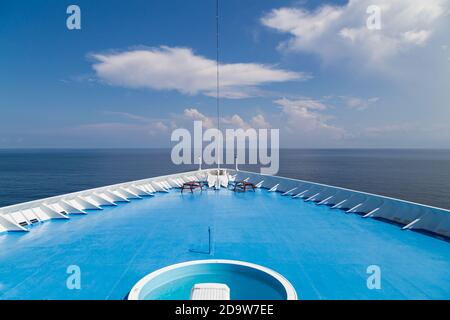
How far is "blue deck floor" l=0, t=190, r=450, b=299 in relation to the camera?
6.54 m

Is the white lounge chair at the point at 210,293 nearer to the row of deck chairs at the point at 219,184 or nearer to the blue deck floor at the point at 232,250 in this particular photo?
the blue deck floor at the point at 232,250

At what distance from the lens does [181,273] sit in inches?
271

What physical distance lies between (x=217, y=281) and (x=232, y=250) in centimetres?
227

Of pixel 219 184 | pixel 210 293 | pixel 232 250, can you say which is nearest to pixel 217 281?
pixel 210 293

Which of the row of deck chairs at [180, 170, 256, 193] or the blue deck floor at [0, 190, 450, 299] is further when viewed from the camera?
the row of deck chairs at [180, 170, 256, 193]

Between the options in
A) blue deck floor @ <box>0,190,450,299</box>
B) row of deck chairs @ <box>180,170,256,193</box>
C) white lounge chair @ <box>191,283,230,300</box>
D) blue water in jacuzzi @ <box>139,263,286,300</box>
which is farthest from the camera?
row of deck chairs @ <box>180,170,256,193</box>

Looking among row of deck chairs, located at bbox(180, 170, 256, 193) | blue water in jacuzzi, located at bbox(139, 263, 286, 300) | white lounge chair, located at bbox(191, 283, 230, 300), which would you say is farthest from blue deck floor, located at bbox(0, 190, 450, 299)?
row of deck chairs, located at bbox(180, 170, 256, 193)

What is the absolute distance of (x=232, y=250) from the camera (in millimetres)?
8961

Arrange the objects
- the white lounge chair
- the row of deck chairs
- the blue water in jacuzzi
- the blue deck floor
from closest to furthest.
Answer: the white lounge chair, the blue water in jacuzzi, the blue deck floor, the row of deck chairs

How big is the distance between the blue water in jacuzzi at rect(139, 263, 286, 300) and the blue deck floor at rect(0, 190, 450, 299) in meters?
0.74

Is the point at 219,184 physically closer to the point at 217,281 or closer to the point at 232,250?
the point at 232,250

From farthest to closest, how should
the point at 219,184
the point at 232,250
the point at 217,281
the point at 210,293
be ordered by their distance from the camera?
1. the point at 219,184
2. the point at 232,250
3. the point at 217,281
4. the point at 210,293

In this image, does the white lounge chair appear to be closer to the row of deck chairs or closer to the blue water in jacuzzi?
the blue water in jacuzzi
